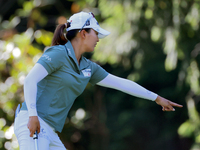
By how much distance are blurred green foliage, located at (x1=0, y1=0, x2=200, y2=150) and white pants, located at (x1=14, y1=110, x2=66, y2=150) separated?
2.33 metres

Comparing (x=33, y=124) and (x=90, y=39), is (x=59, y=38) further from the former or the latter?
(x=33, y=124)

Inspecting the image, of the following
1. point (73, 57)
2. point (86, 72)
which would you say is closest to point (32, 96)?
point (73, 57)

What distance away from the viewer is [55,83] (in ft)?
6.93

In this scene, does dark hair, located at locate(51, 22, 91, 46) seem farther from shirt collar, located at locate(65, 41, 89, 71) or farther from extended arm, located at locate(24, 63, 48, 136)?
extended arm, located at locate(24, 63, 48, 136)

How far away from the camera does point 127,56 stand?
5.67m

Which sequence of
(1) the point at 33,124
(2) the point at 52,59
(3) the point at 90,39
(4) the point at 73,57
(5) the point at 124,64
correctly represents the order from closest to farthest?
(1) the point at 33,124, (2) the point at 52,59, (4) the point at 73,57, (3) the point at 90,39, (5) the point at 124,64

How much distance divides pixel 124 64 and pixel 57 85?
3.77 m

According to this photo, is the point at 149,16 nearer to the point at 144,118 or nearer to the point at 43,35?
the point at 43,35

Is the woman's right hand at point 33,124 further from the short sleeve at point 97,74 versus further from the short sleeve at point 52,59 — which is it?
the short sleeve at point 97,74

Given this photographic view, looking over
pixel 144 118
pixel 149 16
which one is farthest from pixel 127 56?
pixel 144 118

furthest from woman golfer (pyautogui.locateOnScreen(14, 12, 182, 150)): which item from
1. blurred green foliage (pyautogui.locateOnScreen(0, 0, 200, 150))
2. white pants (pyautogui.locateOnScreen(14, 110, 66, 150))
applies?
blurred green foliage (pyautogui.locateOnScreen(0, 0, 200, 150))

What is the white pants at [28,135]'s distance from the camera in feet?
6.48

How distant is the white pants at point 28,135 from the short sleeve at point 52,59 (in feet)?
1.11

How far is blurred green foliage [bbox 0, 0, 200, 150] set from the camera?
4.58m
